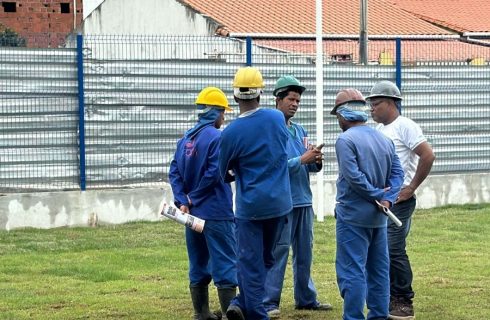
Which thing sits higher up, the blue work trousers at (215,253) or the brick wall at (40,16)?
the brick wall at (40,16)

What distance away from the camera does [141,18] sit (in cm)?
3938

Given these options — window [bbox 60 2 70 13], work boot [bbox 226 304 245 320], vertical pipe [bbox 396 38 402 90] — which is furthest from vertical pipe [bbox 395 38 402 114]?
window [bbox 60 2 70 13]

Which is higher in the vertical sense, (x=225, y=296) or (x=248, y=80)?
(x=248, y=80)

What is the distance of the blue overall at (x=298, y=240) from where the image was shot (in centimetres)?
964

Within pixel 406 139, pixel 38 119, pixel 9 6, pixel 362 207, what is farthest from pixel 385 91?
pixel 9 6

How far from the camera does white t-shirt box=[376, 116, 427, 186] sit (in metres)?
9.39

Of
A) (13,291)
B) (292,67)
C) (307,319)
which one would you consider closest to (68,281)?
(13,291)

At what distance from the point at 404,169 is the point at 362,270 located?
131cm

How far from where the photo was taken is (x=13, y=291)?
11.0 metres

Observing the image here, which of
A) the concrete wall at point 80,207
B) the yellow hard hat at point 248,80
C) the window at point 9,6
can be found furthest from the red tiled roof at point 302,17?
the yellow hard hat at point 248,80

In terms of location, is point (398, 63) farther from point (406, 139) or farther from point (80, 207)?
point (406, 139)

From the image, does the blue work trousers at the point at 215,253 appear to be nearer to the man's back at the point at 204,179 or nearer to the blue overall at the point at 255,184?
the man's back at the point at 204,179

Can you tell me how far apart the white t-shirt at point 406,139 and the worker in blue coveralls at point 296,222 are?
68 cm

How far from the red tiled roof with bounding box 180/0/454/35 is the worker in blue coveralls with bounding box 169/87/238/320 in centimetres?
2813
